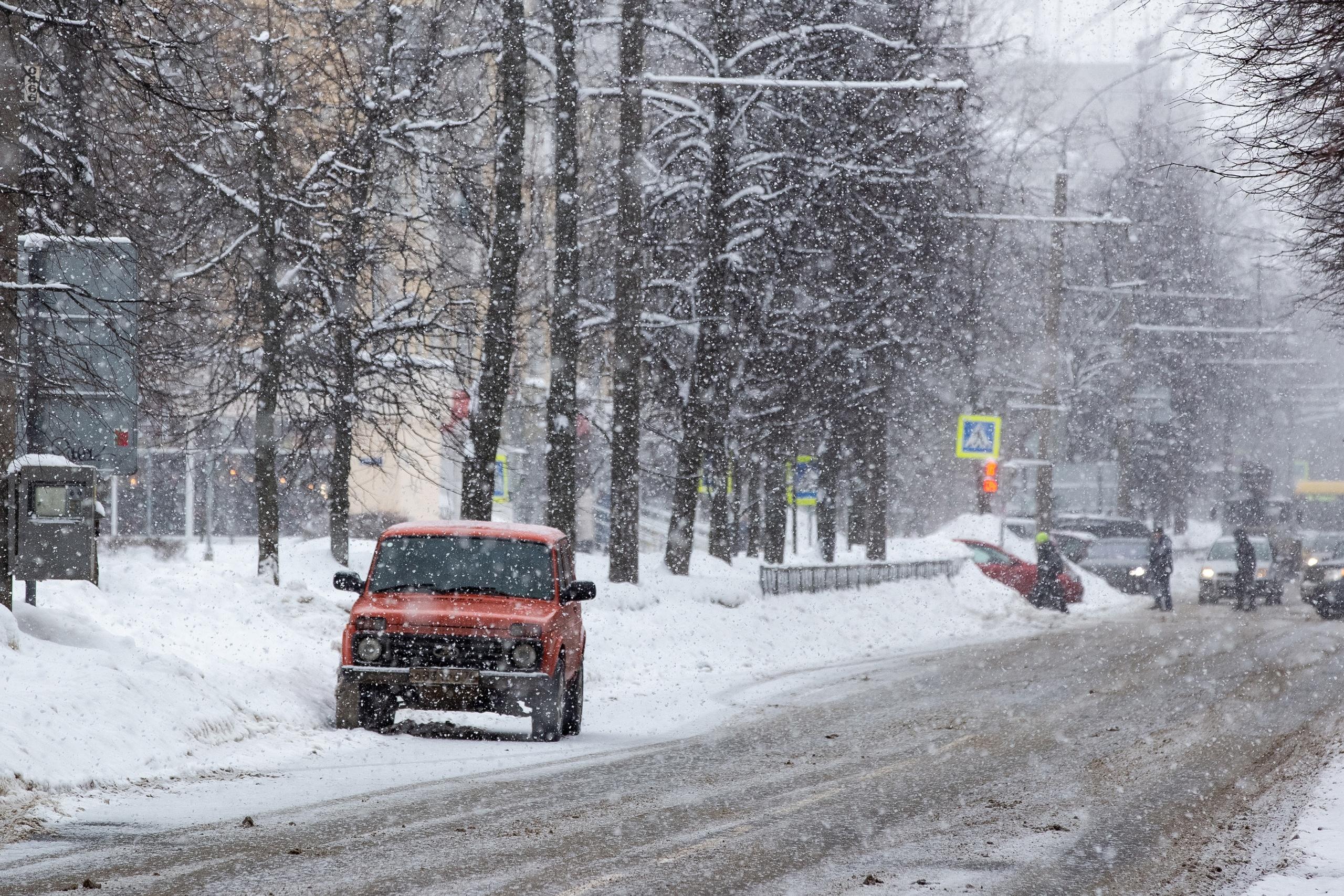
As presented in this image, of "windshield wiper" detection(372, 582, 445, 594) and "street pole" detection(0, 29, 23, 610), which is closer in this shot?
"street pole" detection(0, 29, 23, 610)

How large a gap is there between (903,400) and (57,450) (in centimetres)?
2565

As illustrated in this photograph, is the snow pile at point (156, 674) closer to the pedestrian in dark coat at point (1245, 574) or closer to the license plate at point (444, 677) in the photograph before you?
the license plate at point (444, 677)

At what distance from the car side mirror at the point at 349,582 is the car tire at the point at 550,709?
74.5 inches

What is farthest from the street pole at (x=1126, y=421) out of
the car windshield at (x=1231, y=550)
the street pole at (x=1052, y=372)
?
the street pole at (x=1052, y=372)

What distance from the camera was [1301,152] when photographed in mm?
10547

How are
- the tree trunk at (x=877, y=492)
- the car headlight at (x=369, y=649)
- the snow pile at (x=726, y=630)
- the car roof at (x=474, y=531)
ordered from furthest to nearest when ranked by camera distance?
the tree trunk at (x=877, y=492)
the snow pile at (x=726, y=630)
the car roof at (x=474, y=531)
the car headlight at (x=369, y=649)

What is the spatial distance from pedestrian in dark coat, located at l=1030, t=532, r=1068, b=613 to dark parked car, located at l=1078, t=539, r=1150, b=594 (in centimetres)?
792

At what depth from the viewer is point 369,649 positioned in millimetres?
13375

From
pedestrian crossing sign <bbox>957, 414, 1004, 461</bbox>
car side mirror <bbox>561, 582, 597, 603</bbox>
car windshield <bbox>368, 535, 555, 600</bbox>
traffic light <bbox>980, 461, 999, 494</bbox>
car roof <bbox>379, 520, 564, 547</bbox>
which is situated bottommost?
car side mirror <bbox>561, 582, 597, 603</bbox>

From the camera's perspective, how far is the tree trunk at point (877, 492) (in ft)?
122

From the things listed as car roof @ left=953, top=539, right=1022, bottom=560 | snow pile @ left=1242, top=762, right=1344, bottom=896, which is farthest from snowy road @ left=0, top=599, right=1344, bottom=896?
car roof @ left=953, top=539, right=1022, bottom=560

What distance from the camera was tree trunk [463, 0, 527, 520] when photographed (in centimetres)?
2256

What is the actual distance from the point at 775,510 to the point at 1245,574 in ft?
40.1

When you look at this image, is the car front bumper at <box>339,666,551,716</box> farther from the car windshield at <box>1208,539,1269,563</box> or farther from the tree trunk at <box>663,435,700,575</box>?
the car windshield at <box>1208,539,1269,563</box>
